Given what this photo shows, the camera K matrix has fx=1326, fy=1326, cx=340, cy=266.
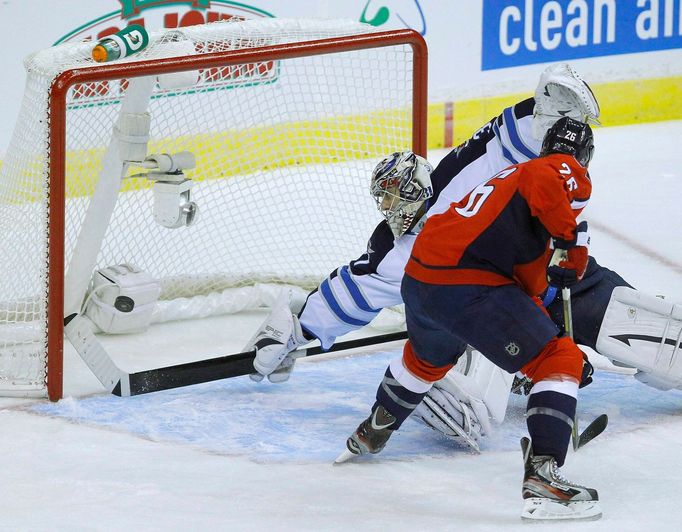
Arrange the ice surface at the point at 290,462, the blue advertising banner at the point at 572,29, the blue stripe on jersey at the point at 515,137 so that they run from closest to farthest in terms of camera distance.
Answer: the ice surface at the point at 290,462
the blue stripe on jersey at the point at 515,137
the blue advertising banner at the point at 572,29

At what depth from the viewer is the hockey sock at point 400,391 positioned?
2.86 metres

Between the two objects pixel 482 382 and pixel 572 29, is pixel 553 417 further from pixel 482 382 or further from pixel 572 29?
pixel 572 29

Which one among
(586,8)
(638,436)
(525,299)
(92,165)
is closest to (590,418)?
(638,436)

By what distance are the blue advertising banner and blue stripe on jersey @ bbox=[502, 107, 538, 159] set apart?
3.04m

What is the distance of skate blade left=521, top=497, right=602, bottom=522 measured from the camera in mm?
2520

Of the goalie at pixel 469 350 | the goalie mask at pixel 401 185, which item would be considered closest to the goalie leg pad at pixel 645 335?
the goalie at pixel 469 350

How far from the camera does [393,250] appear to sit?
10.8 feet

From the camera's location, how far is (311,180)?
15.4 feet

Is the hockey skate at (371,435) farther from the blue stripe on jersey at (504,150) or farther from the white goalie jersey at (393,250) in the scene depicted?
the blue stripe on jersey at (504,150)

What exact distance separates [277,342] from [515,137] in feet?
2.67

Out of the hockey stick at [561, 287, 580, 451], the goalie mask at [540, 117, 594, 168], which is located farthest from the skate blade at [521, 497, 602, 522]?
the goalie mask at [540, 117, 594, 168]

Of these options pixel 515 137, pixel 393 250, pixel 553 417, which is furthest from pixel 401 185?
pixel 553 417

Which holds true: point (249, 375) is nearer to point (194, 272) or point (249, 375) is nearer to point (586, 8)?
point (194, 272)

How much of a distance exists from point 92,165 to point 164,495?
5.00ft
